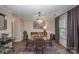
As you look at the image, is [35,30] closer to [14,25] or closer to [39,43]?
[39,43]

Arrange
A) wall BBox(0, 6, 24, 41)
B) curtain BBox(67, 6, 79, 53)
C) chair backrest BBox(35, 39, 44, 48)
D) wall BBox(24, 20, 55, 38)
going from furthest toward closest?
chair backrest BBox(35, 39, 44, 48) < wall BBox(24, 20, 55, 38) < wall BBox(0, 6, 24, 41) < curtain BBox(67, 6, 79, 53)

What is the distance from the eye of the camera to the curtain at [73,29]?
2.74 metres

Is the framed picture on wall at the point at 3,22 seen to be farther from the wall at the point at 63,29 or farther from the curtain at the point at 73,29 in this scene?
the curtain at the point at 73,29

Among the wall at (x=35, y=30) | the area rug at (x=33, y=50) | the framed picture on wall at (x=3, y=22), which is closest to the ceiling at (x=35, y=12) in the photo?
the wall at (x=35, y=30)

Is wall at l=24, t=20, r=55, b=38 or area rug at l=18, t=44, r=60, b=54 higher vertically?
wall at l=24, t=20, r=55, b=38

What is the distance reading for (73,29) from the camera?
290 centimetres

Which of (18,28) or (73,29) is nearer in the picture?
(73,29)

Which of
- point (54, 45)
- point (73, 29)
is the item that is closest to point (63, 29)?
point (73, 29)

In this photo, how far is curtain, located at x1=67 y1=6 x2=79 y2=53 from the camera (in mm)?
2736

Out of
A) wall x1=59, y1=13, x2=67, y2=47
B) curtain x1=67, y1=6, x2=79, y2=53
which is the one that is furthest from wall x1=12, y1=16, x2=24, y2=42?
curtain x1=67, y1=6, x2=79, y2=53

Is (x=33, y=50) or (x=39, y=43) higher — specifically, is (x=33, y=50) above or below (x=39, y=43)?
below

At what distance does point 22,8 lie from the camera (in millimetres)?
2721

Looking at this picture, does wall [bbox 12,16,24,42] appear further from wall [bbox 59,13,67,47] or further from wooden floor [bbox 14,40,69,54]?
wall [bbox 59,13,67,47]

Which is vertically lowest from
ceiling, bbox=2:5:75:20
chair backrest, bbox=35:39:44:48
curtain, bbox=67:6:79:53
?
chair backrest, bbox=35:39:44:48
